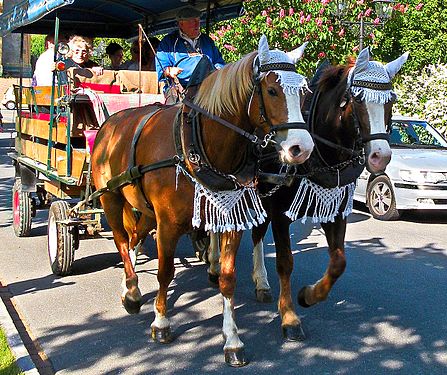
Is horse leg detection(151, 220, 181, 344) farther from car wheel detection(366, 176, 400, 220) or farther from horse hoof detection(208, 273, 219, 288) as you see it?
car wheel detection(366, 176, 400, 220)

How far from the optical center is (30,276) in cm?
727

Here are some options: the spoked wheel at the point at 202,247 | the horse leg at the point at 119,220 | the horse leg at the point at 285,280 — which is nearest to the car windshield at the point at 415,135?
the spoked wheel at the point at 202,247

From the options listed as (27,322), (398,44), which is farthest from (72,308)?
→ (398,44)

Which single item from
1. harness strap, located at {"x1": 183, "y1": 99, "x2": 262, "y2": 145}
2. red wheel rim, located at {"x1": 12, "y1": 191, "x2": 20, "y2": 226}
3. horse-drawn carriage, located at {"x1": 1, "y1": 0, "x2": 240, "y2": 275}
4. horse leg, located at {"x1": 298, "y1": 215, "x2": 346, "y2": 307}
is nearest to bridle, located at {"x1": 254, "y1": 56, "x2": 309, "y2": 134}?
harness strap, located at {"x1": 183, "y1": 99, "x2": 262, "y2": 145}

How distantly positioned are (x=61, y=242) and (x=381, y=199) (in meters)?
5.99

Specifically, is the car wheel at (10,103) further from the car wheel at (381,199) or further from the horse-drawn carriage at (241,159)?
the car wheel at (381,199)

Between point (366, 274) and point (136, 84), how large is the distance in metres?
3.45

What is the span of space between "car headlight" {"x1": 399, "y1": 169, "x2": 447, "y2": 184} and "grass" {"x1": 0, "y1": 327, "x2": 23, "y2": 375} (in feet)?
24.2

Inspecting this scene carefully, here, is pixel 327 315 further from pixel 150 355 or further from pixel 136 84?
pixel 136 84

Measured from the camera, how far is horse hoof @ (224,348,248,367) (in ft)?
15.5

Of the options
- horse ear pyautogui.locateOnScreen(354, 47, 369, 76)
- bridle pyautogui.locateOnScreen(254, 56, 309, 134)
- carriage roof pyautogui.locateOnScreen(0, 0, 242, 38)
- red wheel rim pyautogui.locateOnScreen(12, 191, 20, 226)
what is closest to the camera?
bridle pyautogui.locateOnScreen(254, 56, 309, 134)

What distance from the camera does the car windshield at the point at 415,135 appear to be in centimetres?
1172

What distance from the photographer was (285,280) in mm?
5445

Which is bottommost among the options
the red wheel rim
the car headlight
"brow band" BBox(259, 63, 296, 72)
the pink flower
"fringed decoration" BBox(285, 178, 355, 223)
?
the red wheel rim
